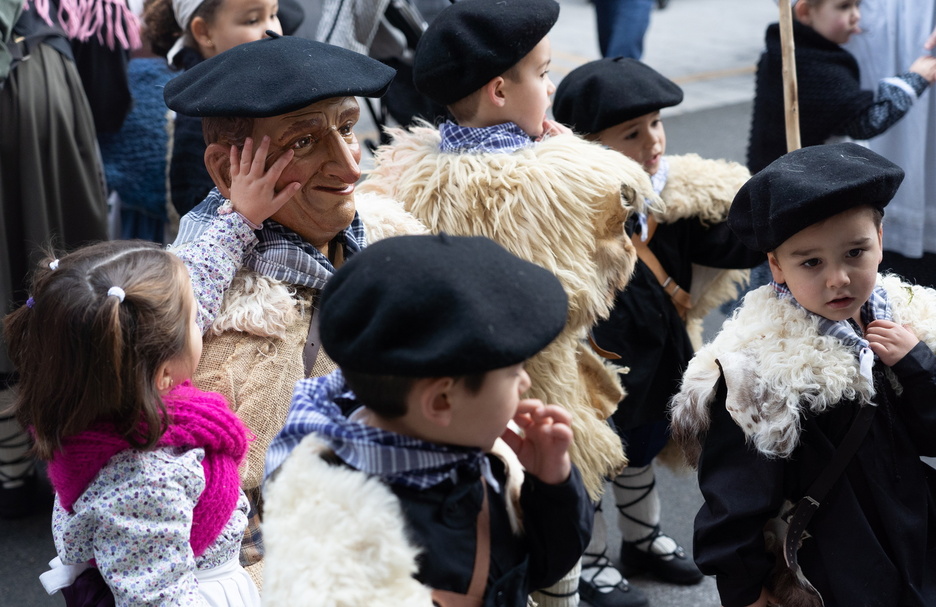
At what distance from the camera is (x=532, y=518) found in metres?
1.74

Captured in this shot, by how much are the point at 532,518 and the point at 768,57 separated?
258cm

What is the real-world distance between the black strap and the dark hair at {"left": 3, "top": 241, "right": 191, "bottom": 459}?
49.8 inches

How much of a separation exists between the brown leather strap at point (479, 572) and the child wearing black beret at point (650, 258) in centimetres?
134

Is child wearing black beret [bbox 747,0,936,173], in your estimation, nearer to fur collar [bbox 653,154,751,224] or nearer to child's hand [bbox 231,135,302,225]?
fur collar [bbox 653,154,751,224]

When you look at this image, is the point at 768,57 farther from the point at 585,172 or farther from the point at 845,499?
the point at 845,499

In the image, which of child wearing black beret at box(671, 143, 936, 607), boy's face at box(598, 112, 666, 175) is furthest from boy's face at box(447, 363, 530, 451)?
boy's face at box(598, 112, 666, 175)

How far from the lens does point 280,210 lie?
7.59 feet

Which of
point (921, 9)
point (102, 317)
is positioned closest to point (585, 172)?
point (102, 317)

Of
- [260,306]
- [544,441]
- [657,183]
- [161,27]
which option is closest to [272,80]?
[260,306]

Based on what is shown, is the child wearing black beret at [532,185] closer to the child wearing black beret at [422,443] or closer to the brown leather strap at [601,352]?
the brown leather strap at [601,352]

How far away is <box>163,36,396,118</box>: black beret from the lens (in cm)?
212

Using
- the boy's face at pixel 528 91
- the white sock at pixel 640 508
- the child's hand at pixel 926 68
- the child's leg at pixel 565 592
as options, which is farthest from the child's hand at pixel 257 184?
the child's hand at pixel 926 68

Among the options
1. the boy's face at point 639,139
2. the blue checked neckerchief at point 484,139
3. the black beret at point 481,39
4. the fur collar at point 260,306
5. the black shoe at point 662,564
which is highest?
the black beret at point 481,39

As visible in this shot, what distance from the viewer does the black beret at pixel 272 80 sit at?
2.12 meters
